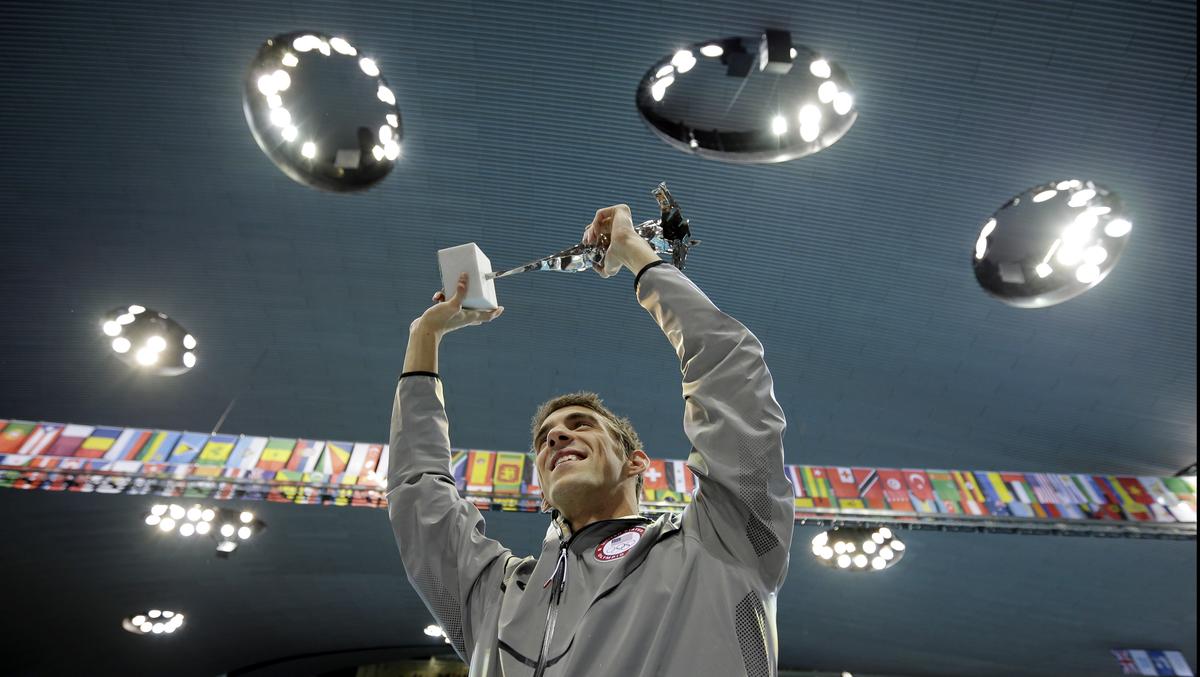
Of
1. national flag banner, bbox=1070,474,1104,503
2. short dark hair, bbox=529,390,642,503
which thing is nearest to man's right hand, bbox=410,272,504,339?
short dark hair, bbox=529,390,642,503

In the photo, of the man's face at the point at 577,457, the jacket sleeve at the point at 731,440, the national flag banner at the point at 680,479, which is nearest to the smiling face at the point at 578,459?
the man's face at the point at 577,457

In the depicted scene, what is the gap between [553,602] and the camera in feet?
4.39

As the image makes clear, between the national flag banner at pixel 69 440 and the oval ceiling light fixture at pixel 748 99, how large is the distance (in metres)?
5.42

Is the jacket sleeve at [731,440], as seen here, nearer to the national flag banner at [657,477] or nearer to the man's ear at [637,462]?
the man's ear at [637,462]

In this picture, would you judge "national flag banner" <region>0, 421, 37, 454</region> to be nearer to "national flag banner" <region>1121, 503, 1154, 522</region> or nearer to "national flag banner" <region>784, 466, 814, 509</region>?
"national flag banner" <region>784, 466, 814, 509</region>

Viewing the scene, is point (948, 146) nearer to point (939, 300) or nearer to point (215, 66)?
point (939, 300)

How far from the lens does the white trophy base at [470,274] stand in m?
1.84

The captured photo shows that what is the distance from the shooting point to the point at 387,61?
5.12 metres

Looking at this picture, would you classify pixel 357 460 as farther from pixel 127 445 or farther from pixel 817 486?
pixel 817 486

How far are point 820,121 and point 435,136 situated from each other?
9.30 feet

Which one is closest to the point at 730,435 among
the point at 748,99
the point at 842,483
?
the point at 748,99

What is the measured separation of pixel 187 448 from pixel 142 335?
1140 millimetres

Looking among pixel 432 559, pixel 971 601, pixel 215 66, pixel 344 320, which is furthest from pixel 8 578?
pixel 971 601

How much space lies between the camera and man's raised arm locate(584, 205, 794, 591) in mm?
1237
